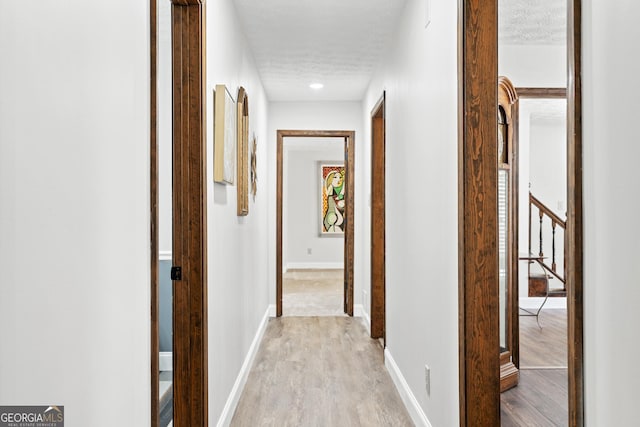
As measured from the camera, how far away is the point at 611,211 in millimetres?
1086

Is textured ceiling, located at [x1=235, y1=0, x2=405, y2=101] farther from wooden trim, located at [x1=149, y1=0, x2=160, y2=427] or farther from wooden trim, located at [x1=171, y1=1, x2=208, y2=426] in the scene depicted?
wooden trim, located at [x1=149, y1=0, x2=160, y2=427]

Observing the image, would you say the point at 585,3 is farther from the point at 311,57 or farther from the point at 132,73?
the point at 311,57

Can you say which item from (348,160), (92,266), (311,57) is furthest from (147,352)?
(348,160)

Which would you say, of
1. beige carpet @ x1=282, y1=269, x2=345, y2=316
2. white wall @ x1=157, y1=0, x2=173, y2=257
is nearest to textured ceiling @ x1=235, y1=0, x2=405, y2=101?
white wall @ x1=157, y1=0, x2=173, y2=257

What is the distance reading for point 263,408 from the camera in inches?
122

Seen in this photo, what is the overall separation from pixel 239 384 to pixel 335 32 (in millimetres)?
2573

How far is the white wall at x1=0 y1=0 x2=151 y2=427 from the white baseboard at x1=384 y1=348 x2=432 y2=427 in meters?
1.78

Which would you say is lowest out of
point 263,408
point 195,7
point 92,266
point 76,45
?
point 263,408

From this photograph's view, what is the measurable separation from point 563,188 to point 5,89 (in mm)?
7352

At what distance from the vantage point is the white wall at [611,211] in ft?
3.33

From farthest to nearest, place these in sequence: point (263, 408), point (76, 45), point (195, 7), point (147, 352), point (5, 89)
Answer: point (263, 408), point (195, 7), point (147, 352), point (76, 45), point (5, 89)

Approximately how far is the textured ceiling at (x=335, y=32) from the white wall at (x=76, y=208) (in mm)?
2251

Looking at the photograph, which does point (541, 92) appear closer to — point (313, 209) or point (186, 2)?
point (186, 2)

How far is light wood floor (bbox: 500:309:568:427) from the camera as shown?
9.27 ft
